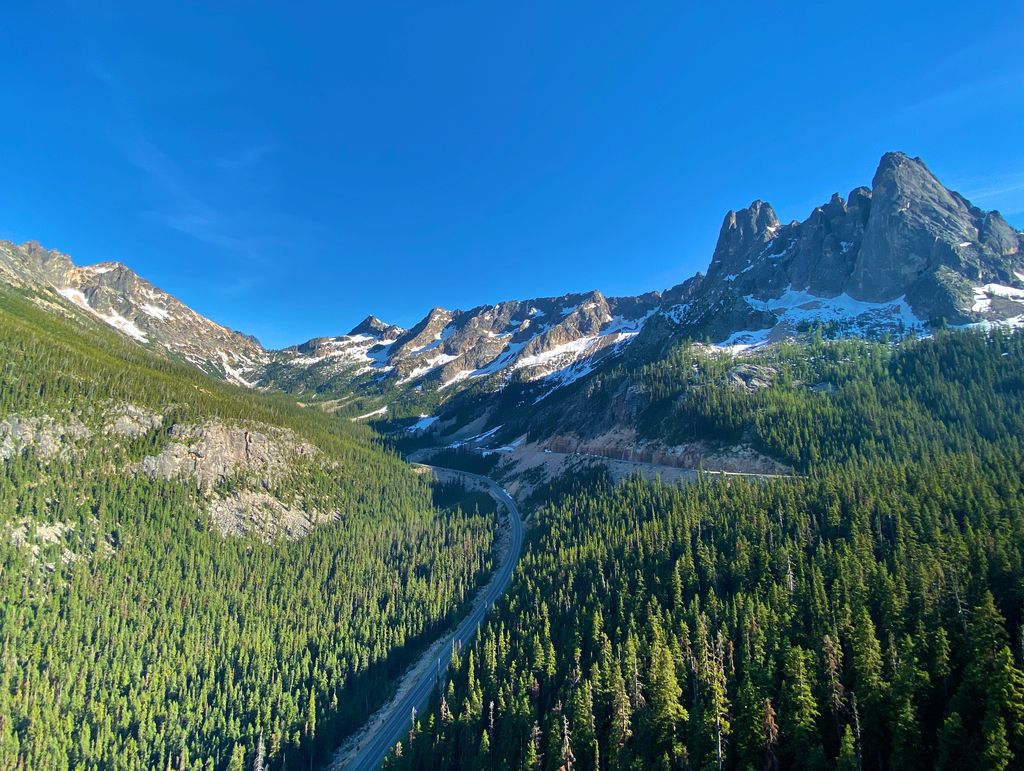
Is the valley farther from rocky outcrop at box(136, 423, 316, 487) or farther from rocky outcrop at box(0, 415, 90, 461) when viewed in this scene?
rocky outcrop at box(136, 423, 316, 487)

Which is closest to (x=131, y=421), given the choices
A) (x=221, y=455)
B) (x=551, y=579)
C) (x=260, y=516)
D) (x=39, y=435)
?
(x=39, y=435)

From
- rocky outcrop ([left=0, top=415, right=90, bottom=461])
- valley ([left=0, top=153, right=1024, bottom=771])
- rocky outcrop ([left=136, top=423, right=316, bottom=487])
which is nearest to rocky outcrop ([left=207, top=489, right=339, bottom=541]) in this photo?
valley ([left=0, top=153, right=1024, bottom=771])

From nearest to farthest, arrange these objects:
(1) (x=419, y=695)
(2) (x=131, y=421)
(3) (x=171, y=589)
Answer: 1. (1) (x=419, y=695)
2. (3) (x=171, y=589)
3. (2) (x=131, y=421)

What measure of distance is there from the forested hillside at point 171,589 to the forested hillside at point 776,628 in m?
23.3

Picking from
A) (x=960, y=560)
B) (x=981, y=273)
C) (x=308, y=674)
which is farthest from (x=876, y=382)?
(x=308, y=674)

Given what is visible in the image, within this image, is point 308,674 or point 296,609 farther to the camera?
point 296,609

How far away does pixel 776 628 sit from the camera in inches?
1890

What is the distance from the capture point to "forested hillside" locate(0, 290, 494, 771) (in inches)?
2520

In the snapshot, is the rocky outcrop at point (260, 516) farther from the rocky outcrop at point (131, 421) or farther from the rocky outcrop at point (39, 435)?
the rocky outcrop at point (39, 435)

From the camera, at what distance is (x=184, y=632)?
82500 millimetres

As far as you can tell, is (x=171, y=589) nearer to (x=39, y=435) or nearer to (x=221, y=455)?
(x=221, y=455)

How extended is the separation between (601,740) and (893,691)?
26387 mm

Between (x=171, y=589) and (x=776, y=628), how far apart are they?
109 metres

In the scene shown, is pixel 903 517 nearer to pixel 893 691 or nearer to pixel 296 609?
pixel 893 691
